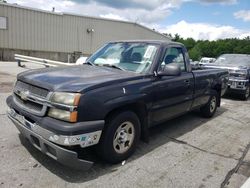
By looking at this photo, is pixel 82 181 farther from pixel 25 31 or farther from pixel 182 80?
pixel 25 31

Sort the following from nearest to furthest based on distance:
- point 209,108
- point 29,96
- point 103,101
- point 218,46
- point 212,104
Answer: point 103,101 < point 29,96 < point 209,108 < point 212,104 < point 218,46

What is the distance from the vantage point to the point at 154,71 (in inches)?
167

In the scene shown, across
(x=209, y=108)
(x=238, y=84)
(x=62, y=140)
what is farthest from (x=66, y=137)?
(x=238, y=84)

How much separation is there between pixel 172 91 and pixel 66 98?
2.20 m

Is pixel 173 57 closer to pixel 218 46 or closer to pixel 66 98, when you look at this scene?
pixel 66 98

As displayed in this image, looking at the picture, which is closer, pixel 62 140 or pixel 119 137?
pixel 62 140

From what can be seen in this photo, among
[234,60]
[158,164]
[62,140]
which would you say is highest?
[234,60]

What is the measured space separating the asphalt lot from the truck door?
55 centimetres

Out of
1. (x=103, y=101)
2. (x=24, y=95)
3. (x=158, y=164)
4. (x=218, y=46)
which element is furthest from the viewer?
(x=218, y=46)

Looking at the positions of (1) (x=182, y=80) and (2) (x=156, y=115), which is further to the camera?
(1) (x=182, y=80)

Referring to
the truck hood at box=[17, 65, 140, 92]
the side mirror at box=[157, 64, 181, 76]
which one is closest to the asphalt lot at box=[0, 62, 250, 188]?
the truck hood at box=[17, 65, 140, 92]

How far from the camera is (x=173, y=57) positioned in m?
5.00

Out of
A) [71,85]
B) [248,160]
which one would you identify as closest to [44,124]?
[71,85]

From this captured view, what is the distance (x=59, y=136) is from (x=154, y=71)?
193 cm
